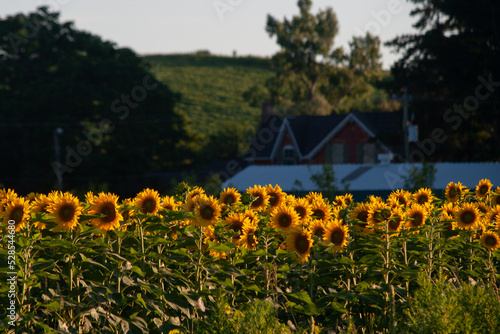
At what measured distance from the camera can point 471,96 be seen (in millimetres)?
36875

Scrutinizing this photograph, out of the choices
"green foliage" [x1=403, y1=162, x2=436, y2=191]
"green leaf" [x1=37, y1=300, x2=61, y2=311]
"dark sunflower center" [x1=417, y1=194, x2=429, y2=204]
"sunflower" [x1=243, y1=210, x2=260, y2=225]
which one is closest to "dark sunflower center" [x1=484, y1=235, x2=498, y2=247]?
"dark sunflower center" [x1=417, y1=194, x2=429, y2=204]

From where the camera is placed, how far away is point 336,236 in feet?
21.1

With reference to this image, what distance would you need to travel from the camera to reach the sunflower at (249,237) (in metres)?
6.50

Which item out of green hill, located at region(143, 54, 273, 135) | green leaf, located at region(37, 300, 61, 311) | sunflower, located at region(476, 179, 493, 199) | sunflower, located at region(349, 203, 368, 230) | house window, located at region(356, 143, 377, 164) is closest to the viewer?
green leaf, located at region(37, 300, 61, 311)

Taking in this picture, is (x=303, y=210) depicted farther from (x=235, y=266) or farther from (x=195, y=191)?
(x=195, y=191)

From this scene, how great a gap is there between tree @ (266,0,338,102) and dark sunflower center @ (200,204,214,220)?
239 ft

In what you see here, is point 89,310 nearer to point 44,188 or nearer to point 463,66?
point 463,66

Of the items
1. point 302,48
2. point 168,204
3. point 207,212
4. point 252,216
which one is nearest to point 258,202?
point 252,216

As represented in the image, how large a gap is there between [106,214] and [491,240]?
13.9 ft

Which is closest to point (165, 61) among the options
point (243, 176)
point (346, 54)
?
point (346, 54)

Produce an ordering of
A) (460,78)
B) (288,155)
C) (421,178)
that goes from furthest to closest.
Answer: (288,155) < (460,78) < (421,178)

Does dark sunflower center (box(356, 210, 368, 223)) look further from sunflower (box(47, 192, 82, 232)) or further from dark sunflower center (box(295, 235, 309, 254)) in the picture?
sunflower (box(47, 192, 82, 232))

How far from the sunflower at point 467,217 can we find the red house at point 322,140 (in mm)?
43118

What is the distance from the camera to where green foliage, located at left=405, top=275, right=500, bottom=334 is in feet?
15.9
